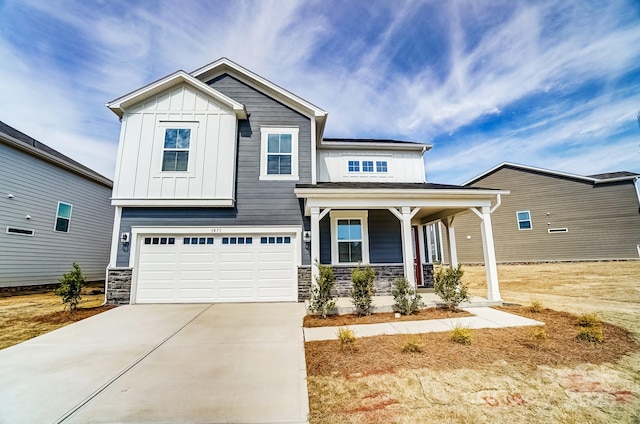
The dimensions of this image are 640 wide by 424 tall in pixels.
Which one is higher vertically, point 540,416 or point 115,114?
point 115,114

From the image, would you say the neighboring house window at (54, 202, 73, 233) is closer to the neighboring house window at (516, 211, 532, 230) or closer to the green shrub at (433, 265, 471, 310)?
the green shrub at (433, 265, 471, 310)

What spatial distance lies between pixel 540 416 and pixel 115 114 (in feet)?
38.6

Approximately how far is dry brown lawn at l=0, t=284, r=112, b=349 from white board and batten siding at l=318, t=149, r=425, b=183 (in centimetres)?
806

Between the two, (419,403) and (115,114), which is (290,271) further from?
(115,114)

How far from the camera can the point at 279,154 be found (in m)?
9.02

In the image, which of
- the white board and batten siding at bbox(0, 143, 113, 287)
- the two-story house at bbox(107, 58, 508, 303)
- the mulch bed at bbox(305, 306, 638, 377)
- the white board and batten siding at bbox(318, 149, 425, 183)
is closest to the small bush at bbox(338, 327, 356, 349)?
the mulch bed at bbox(305, 306, 638, 377)

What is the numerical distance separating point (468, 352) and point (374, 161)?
7.87 metres

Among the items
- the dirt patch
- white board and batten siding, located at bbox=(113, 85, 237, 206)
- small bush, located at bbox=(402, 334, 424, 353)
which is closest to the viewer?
small bush, located at bbox=(402, 334, 424, 353)

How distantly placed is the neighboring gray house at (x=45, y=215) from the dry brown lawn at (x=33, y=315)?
1.98m

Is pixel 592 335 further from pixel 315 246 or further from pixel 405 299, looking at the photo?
pixel 315 246

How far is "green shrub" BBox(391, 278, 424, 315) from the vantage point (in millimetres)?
6480

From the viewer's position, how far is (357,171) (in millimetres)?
10617

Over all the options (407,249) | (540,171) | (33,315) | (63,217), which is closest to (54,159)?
(63,217)

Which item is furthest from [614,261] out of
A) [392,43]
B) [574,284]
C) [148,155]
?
[148,155]
